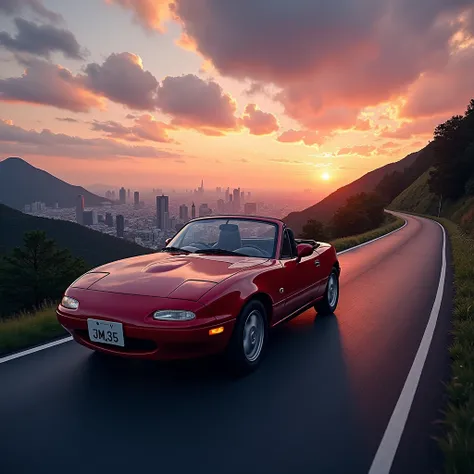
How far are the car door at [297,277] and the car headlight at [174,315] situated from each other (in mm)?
1653

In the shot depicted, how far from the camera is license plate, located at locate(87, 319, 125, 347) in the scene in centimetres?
347

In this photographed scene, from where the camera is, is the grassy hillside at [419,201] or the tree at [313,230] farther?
the grassy hillside at [419,201]

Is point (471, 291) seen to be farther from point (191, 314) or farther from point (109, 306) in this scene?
point (109, 306)

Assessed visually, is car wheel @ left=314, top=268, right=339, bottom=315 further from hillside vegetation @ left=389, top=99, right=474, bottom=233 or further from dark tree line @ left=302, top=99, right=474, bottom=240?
hillside vegetation @ left=389, top=99, right=474, bottom=233

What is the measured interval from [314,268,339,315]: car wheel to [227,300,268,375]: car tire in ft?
7.59

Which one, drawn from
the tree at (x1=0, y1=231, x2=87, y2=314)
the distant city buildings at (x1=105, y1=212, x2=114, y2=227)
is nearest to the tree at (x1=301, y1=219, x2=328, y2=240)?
the tree at (x1=0, y1=231, x2=87, y2=314)

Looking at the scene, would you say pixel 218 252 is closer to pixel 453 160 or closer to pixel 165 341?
pixel 165 341

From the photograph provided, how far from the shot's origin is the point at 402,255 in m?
15.2

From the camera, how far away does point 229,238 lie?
5.15 metres

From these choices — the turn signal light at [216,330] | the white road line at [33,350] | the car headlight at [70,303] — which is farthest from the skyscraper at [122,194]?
the turn signal light at [216,330]

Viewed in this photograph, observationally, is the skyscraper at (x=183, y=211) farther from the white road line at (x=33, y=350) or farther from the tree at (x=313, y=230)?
the white road line at (x=33, y=350)

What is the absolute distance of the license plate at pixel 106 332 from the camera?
3.47 m

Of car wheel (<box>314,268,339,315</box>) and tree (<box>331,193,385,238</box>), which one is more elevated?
car wheel (<box>314,268,339,315</box>)

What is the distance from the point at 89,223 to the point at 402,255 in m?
88.9
